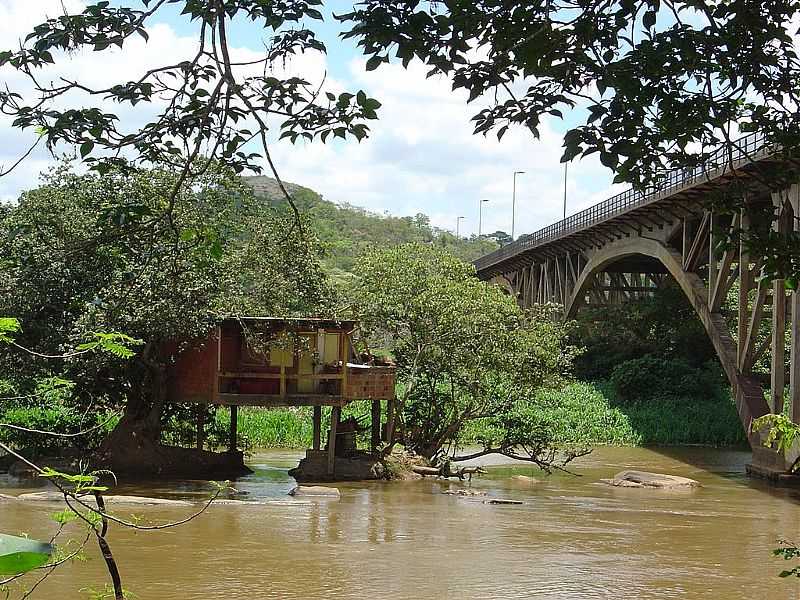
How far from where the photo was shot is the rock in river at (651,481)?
72.5 ft

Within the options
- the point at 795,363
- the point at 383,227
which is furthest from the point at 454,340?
the point at 383,227

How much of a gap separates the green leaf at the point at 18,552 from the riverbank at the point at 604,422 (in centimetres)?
2480

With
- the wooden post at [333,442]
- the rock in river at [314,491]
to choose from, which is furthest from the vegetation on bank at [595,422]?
the rock in river at [314,491]

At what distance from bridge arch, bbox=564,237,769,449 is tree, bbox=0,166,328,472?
824cm

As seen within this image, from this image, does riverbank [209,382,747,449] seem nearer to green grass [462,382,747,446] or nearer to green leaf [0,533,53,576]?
green grass [462,382,747,446]

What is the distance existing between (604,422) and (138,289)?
19026 mm

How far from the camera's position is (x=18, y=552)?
132cm

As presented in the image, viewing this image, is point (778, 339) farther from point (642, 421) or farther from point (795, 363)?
point (642, 421)

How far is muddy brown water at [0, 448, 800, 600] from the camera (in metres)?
11.9

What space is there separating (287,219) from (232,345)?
2.91 metres

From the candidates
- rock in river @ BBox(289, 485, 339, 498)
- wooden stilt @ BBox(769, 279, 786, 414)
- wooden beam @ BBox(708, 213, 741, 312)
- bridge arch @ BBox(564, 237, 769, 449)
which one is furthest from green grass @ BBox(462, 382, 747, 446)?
rock in river @ BBox(289, 485, 339, 498)

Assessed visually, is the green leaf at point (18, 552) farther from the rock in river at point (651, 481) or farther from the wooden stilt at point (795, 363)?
the rock in river at point (651, 481)

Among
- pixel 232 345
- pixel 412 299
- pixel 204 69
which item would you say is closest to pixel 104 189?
pixel 232 345

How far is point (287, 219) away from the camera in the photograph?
20.4 m
